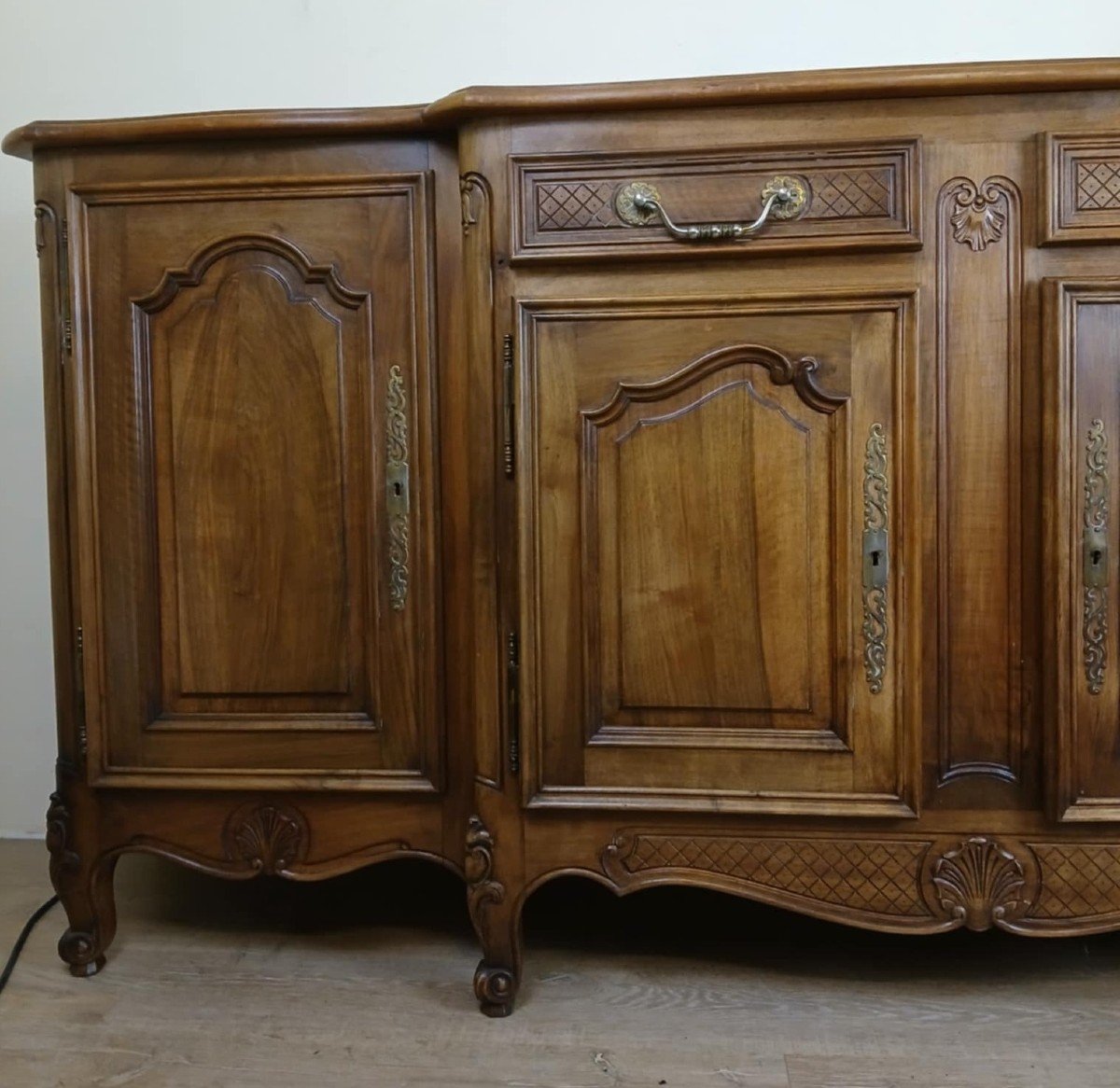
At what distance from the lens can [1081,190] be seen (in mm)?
1018

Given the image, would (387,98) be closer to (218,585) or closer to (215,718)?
(218,585)

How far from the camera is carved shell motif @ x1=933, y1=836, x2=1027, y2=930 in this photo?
42.2 inches

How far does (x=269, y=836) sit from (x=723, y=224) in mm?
839

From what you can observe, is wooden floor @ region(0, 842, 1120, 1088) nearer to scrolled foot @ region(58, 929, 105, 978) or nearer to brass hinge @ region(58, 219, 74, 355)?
scrolled foot @ region(58, 929, 105, 978)

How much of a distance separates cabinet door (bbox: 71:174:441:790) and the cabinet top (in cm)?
6

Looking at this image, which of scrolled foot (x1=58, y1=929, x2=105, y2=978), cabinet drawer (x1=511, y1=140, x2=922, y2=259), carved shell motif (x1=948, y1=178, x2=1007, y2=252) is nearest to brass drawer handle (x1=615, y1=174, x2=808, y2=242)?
cabinet drawer (x1=511, y1=140, x2=922, y2=259)

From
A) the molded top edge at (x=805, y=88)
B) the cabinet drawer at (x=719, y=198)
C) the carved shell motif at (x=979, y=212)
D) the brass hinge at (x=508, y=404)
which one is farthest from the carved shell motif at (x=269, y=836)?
the carved shell motif at (x=979, y=212)

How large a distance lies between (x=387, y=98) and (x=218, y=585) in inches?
33.3

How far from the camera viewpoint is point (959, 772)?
108cm

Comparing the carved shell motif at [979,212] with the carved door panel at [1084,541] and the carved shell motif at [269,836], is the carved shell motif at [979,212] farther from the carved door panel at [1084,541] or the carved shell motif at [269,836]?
the carved shell motif at [269,836]

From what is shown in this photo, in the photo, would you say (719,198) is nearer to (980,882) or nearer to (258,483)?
(258,483)

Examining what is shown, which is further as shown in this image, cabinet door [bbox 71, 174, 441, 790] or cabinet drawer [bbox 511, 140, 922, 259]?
cabinet door [bbox 71, 174, 441, 790]

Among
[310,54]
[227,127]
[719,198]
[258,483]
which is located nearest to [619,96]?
[719,198]

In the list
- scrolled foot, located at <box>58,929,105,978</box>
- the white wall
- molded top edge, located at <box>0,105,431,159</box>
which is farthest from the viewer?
the white wall
